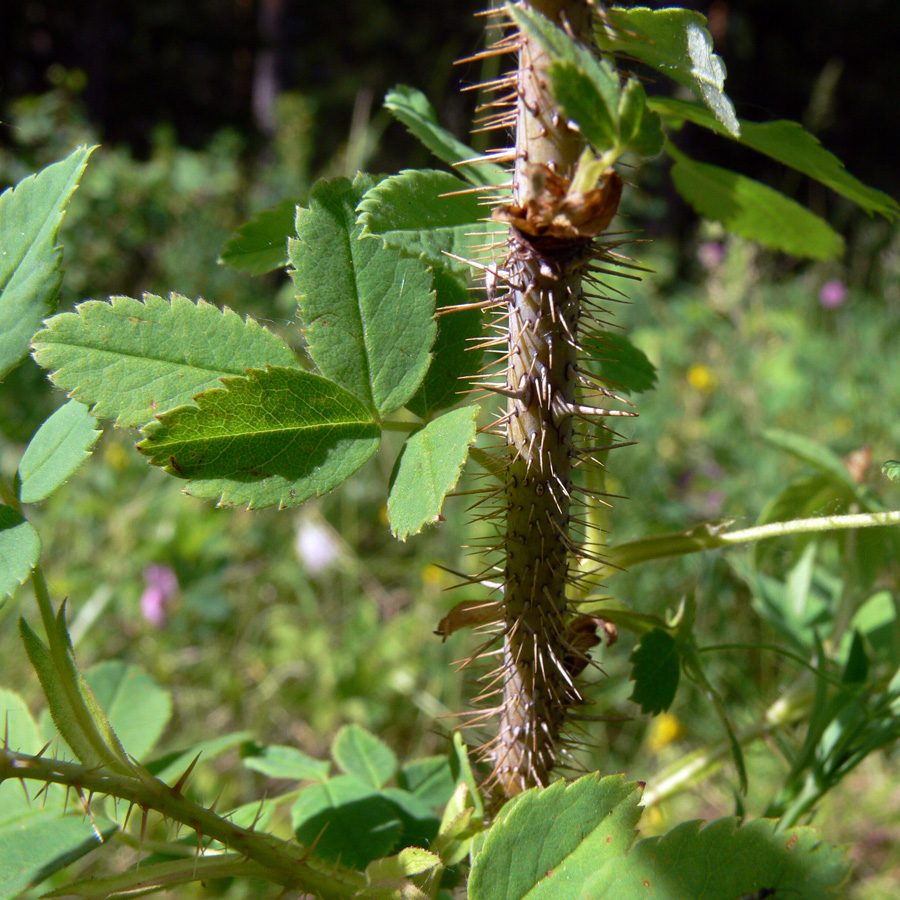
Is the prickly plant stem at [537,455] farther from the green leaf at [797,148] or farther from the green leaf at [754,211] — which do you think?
the green leaf at [754,211]

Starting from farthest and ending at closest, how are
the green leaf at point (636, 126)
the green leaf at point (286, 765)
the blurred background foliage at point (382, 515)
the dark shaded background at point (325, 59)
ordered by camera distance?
1. the dark shaded background at point (325, 59)
2. the blurred background foliage at point (382, 515)
3. the green leaf at point (286, 765)
4. the green leaf at point (636, 126)

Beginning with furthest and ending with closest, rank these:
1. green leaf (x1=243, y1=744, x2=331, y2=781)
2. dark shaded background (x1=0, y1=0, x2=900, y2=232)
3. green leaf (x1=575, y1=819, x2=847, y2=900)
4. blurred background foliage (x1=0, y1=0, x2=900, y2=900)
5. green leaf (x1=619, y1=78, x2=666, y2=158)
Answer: dark shaded background (x1=0, y1=0, x2=900, y2=232)
blurred background foliage (x1=0, y1=0, x2=900, y2=900)
green leaf (x1=243, y1=744, x2=331, y2=781)
green leaf (x1=575, y1=819, x2=847, y2=900)
green leaf (x1=619, y1=78, x2=666, y2=158)

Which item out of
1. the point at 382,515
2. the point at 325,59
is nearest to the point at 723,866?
the point at 382,515

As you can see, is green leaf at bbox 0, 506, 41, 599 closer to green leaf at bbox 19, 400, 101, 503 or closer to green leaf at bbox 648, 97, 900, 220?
green leaf at bbox 19, 400, 101, 503

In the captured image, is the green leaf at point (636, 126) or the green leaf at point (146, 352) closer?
the green leaf at point (636, 126)

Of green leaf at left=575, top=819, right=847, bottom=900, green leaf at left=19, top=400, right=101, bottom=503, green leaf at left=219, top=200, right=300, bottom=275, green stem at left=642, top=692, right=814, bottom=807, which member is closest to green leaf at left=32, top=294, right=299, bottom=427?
green leaf at left=19, top=400, right=101, bottom=503

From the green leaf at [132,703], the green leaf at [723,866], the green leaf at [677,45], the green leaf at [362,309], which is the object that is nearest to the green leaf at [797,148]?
the green leaf at [677,45]

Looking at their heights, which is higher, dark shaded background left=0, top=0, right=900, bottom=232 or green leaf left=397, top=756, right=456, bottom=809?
green leaf left=397, top=756, right=456, bottom=809
